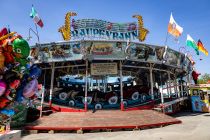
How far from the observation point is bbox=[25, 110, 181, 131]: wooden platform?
15060 mm

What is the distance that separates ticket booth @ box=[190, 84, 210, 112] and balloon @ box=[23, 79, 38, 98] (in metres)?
23.4

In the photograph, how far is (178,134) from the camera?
1296 centimetres

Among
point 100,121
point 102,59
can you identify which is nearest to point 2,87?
point 100,121

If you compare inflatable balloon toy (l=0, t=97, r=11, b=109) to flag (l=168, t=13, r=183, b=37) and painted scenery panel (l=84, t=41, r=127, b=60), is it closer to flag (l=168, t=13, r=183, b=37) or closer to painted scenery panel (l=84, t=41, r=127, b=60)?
painted scenery panel (l=84, t=41, r=127, b=60)

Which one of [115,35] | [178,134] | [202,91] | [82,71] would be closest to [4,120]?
[178,134]

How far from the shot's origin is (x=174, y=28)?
70.4 ft

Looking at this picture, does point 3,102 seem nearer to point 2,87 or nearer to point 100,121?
point 2,87

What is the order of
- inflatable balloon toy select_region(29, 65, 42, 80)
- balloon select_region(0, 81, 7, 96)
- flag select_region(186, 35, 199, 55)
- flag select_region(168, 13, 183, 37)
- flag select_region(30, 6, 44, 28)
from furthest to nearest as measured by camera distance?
flag select_region(186, 35, 199, 55) → flag select_region(168, 13, 183, 37) → flag select_region(30, 6, 44, 28) → inflatable balloon toy select_region(29, 65, 42, 80) → balloon select_region(0, 81, 7, 96)

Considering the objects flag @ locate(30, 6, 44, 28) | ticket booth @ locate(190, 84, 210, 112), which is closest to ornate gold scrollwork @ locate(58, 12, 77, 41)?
flag @ locate(30, 6, 44, 28)

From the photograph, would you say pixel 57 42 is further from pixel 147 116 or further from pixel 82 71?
pixel 147 116

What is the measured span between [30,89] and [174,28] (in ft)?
60.0

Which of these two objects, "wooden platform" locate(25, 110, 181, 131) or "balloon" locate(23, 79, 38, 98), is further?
"wooden platform" locate(25, 110, 181, 131)

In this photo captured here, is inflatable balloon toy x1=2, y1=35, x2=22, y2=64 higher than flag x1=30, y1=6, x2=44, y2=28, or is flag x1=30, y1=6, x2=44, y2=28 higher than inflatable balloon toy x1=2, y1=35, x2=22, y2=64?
flag x1=30, y1=6, x2=44, y2=28

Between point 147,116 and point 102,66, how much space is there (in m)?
5.91
